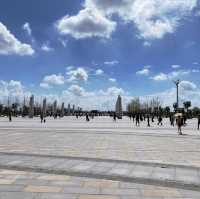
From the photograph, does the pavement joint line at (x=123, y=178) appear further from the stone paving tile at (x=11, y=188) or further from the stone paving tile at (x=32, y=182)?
the stone paving tile at (x=11, y=188)

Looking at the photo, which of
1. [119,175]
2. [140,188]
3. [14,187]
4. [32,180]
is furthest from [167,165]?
[14,187]

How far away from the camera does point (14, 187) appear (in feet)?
24.6

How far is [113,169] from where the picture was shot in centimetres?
975

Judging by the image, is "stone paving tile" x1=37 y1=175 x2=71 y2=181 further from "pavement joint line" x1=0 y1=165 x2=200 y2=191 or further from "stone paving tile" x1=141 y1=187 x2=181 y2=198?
"stone paving tile" x1=141 y1=187 x2=181 y2=198

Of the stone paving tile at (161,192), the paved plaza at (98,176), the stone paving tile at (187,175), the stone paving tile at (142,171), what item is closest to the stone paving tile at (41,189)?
the paved plaza at (98,176)

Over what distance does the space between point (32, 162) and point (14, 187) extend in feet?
10.7

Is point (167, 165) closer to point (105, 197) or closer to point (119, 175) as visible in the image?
point (119, 175)

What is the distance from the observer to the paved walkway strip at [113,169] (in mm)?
8398

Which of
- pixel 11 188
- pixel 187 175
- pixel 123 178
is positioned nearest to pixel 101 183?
pixel 123 178

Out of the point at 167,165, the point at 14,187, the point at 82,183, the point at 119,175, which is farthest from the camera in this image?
the point at 167,165

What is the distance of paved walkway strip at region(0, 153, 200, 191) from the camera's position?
8.40 meters

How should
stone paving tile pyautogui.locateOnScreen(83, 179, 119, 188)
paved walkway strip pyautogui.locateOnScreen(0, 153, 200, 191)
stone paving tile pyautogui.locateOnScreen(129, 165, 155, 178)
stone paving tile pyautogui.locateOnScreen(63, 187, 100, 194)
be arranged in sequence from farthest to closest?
stone paving tile pyautogui.locateOnScreen(129, 165, 155, 178) < paved walkway strip pyautogui.locateOnScreen(0, 153, 200, 191) < stone paving tile pyautogui.locateOnScreen(83, 179, 119, 188) < stone paving tile pyautogui.locateOnScreen(63, 187, 100, 194)

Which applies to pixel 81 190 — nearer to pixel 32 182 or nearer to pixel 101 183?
pixel 101 183

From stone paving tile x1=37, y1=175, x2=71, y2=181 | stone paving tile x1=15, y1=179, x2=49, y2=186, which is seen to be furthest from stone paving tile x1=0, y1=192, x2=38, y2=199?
stone paving tile x1=37, y1=175, x2=71, y2=181
